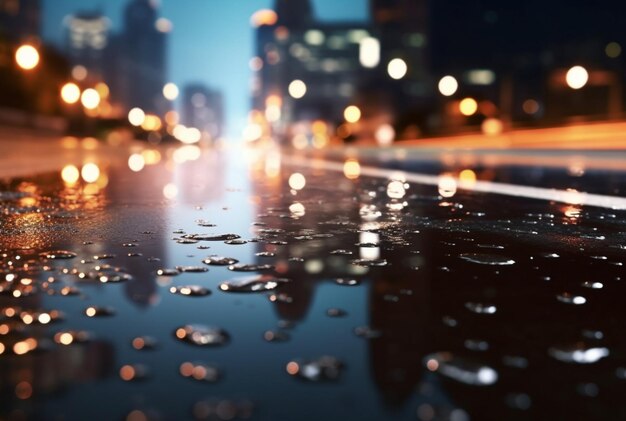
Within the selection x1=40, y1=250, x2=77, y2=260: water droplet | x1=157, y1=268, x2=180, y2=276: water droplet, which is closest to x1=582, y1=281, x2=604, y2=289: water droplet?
x1=157, y1=268, x2=180, y2=276: water droplet

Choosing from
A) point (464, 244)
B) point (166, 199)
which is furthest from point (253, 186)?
point (464, 244)

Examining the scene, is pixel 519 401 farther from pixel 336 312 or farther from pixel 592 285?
pixel 592 285

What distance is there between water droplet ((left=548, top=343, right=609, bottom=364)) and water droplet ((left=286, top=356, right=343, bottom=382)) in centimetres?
79

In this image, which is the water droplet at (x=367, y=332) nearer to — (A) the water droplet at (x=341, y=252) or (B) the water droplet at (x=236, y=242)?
(A) the water droplet at (x=341, y=252)

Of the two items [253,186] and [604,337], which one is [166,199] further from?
[604,337]

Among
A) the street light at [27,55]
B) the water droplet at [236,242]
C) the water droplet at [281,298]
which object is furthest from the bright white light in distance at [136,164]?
the water droplet at [281,298]

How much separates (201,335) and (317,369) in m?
0.57

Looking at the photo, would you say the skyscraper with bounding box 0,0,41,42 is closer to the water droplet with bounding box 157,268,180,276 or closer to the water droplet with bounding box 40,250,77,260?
the water droplet with bounding box 40,250,77,260

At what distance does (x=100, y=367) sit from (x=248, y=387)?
514mm

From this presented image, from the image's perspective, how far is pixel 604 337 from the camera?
9.12 feet

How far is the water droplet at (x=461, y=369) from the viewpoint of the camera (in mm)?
2244

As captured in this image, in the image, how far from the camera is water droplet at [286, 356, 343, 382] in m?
2.27

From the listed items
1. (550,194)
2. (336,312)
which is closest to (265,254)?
(336,312)

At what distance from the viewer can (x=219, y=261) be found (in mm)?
4344
